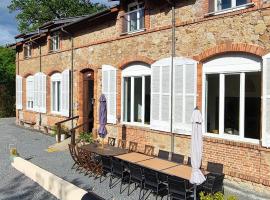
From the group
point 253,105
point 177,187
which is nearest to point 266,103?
point 253,105

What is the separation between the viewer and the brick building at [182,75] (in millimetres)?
8852

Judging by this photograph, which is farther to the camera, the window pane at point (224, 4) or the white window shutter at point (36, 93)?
the white window shutter at point (36, 93)

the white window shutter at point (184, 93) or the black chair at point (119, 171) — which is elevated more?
the white window shutter at point (184, 93)

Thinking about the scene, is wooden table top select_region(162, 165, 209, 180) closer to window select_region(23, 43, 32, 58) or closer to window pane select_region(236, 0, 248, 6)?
window pane select_region(236, 0, 248, 6)

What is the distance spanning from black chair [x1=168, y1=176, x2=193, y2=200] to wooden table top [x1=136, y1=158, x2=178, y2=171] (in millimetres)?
719

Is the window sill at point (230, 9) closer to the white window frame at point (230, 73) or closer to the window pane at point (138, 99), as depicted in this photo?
the white window frame at point (230, 73)

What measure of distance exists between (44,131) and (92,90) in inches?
217

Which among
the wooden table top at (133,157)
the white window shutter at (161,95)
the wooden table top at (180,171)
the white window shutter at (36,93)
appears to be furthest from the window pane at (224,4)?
the white window shutter at (36,93)

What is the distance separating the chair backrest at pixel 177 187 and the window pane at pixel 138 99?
5616 mm

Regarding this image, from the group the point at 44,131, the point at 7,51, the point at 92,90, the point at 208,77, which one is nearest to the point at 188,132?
the point at 208,77

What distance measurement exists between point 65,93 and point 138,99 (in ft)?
19.1

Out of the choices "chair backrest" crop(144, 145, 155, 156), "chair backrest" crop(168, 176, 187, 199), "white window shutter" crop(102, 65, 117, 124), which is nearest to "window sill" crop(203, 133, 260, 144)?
"chair backrest" crop(144, 145, 155, 156)

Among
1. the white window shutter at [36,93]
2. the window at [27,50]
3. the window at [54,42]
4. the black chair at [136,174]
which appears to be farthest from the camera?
the window at [27,50]

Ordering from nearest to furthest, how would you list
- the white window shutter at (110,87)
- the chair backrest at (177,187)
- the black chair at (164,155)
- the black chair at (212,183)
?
the chair backrest at (177,187) < the black chair at (212,183) < the black chair at (164,155) < the white window shutter at (110,87)
